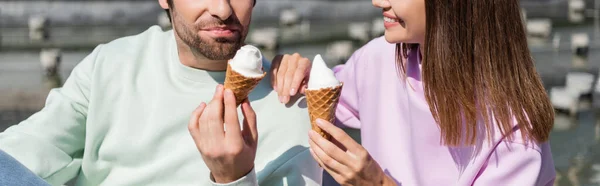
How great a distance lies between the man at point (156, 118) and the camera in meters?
2.76

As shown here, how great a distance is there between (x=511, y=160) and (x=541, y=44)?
771 cm

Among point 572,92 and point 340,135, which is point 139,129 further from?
point 572,92

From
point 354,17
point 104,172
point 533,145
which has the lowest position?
point 354,17

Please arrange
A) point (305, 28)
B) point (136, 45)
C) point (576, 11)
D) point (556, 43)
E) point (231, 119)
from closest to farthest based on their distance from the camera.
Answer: point (231, 119), point (136, 45), point (556, 43), point (305, 28), point (576, 11)

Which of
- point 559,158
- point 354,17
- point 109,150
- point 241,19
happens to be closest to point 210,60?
point 241,19

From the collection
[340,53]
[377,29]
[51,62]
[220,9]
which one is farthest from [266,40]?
[220,9]

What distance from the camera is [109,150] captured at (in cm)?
287

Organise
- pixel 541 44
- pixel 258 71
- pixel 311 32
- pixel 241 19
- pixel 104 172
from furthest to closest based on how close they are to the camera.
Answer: pixel 311 32
pixel 541 44
pixel 104 172
pixel 241 19
pixel 258 71

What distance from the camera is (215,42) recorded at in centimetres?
271

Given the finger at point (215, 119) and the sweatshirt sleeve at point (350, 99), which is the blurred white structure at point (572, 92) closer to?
the sweatshirt sleeve at point (350, 99)

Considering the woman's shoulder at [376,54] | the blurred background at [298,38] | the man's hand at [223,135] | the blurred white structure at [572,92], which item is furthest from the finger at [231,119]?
the blurred white structure at [572,92]

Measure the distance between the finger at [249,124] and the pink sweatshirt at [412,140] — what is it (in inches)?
20.9

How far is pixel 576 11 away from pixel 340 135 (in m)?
9.42

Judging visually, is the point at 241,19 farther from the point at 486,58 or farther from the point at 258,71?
the point at 486,58
